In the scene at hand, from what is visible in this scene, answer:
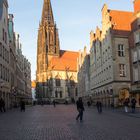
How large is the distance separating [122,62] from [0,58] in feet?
66.4

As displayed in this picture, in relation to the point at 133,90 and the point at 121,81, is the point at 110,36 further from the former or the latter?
the point at 133,90

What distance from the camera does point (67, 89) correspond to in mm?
124875

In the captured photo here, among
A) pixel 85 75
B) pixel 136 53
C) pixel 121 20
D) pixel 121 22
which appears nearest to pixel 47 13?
pixel 85 75

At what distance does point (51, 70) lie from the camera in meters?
125

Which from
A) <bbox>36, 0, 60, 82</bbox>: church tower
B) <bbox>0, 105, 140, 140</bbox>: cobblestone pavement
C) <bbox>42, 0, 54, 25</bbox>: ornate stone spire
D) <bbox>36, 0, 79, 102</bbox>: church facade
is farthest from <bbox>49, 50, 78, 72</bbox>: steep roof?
<bbox>0, 105, 140, 140</bbox>: cobblestone pavement

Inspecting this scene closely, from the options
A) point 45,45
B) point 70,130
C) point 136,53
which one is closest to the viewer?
point 70,130

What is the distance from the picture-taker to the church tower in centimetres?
12675

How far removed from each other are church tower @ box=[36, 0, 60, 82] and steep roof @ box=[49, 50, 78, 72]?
7.40 feet

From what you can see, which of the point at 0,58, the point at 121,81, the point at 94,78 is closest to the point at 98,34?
the point at 94,78

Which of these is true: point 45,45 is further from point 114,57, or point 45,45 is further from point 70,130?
point 70,130

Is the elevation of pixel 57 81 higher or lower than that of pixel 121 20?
lower

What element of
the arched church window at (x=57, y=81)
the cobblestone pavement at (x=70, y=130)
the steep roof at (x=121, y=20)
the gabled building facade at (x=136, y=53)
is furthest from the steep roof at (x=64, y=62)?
the cobblestone pavement at (x=70, y=130)

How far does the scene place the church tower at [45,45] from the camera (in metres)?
127

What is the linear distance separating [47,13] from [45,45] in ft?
58.4
